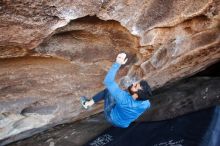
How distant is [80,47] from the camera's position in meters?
2.68

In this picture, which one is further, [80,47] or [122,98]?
[80,47]

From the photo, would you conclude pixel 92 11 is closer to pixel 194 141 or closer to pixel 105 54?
pixel 105 54

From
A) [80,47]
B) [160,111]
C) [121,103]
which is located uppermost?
[80,47]

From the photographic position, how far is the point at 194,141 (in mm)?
3322

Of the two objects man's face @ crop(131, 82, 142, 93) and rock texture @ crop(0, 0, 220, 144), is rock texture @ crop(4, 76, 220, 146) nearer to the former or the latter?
rock texture @ crop(0, 0, 220, 144)

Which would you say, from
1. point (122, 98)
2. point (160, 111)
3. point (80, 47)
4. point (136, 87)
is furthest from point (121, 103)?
point (160, 111)

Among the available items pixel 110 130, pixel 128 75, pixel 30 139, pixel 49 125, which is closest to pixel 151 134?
pixel 110 130

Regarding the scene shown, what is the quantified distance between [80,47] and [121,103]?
0.62 meters

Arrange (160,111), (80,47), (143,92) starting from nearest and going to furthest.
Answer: (143,92) → (80,47) → (160,111)

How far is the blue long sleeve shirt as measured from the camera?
2.25 metres

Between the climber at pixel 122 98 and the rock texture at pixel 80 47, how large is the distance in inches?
14.5

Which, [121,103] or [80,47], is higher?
[80,47]

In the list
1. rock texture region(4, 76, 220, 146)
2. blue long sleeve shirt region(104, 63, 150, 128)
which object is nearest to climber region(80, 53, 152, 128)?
blue long sleeve shirt region(104, 63, 150, 128)

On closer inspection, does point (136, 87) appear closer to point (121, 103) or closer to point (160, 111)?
point (121, 103)
